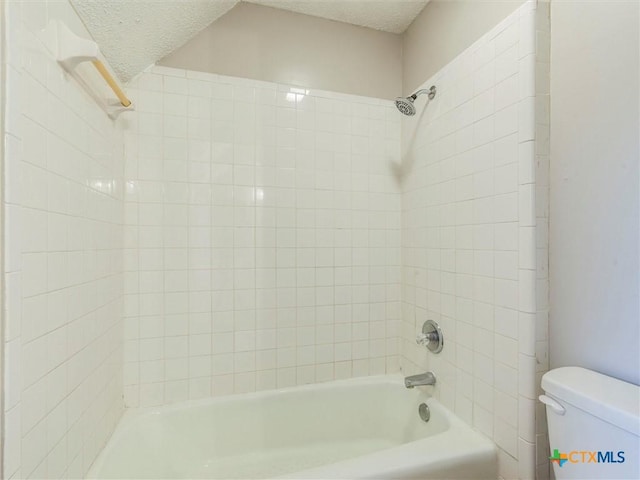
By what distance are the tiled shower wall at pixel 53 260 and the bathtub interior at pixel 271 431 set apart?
0.78ft

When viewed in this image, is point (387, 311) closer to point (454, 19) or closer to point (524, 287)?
point (524, 287)

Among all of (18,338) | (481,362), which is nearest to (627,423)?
(481,362)

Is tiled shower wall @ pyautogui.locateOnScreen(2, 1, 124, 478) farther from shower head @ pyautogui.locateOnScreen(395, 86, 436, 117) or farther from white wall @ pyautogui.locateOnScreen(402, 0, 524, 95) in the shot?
white wall @ pyautogui.locateOnScreen(402, 0, 524, 95)

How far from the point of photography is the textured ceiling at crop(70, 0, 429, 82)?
112cm

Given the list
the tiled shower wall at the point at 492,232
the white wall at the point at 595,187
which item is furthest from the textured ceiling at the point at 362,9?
the white wall at the point at 595,187

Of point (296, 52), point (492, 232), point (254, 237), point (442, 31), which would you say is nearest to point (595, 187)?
point (492, 232)

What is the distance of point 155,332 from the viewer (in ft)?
4.92

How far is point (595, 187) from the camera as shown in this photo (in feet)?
3.01

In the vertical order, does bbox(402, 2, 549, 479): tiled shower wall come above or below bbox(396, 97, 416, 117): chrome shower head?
below

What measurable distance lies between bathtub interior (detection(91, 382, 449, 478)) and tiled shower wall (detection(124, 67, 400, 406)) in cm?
10

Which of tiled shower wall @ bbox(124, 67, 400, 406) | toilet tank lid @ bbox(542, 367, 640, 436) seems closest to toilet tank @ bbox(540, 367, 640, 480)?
toilet tank lid @ bbox(542, 367, 640, 436)

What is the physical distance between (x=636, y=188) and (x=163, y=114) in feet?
5.90

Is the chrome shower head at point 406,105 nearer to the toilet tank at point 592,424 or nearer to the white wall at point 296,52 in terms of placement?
the white wall at point 296,52

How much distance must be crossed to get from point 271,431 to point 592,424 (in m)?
1.35
